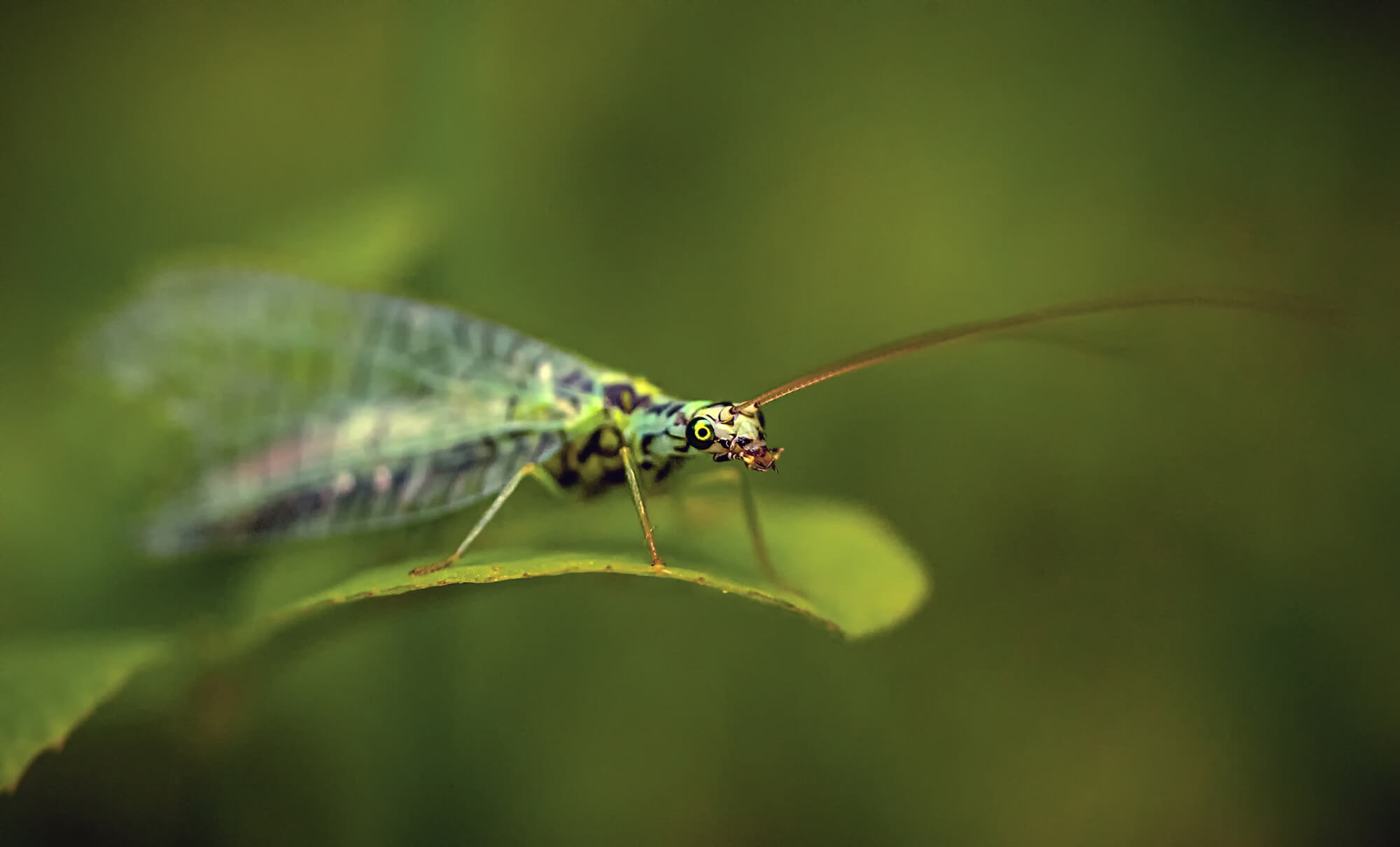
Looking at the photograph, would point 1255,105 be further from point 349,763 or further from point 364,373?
point 349,763

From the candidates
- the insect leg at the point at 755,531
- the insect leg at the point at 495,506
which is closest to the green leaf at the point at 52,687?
the insect leg at the point at 495,506

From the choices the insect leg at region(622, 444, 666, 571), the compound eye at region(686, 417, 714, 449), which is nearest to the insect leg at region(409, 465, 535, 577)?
the insect leg at region(622, 444, 666, 571)

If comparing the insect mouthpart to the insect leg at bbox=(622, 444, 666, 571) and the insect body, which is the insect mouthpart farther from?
the insect leg at bbox=(622, 444, 666, 571)

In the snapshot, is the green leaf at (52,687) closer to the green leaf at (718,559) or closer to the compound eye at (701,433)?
the green leaf at (718,559)

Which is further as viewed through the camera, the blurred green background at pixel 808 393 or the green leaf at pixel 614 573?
the blurred green background at pixel 808 393

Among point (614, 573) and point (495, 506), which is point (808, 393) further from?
point (614, 573)
